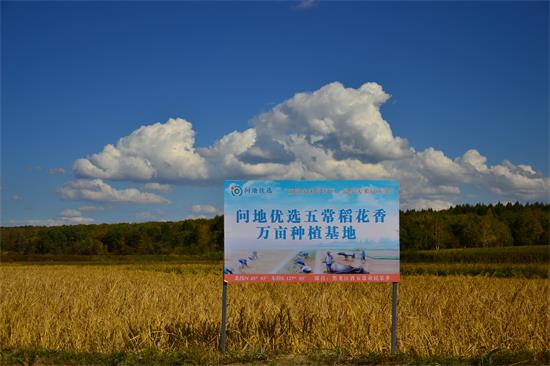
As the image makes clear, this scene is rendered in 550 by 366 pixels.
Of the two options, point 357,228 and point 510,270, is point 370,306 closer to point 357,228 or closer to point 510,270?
point 357,228

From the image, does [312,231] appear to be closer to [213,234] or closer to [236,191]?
[236,191]

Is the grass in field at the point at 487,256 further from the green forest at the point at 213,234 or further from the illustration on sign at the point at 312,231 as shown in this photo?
the illustration on sign at the point at 312,231

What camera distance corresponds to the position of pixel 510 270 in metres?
37.5

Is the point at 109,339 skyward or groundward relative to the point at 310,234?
groundward

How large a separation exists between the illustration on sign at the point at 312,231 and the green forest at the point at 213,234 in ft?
241

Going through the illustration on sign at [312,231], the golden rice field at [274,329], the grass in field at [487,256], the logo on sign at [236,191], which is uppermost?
the logo on sign at [236,191]

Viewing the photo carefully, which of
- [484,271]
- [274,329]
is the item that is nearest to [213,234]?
[484,271]

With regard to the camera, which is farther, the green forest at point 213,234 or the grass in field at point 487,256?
the green forest at point 213,234

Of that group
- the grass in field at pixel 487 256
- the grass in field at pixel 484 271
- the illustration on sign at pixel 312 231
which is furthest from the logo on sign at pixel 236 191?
the grass in field at pixel 487 256

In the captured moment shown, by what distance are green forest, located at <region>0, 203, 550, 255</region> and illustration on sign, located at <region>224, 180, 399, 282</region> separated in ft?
241

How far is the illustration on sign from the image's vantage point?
32.5ft

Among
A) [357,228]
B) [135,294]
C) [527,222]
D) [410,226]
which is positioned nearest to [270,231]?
[357,228]

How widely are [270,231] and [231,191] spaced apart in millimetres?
969

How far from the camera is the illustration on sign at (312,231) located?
9906 mm
